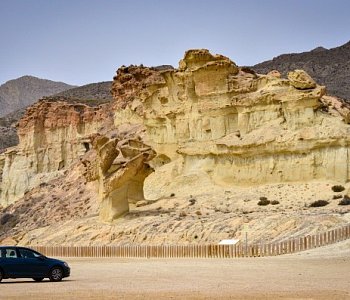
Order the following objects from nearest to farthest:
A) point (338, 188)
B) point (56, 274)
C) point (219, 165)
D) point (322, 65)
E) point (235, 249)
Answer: point (56, 274) → point (235, 249) → point (338, 188) → point (219, 165) → point (322, 65)

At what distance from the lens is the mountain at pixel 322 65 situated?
119 meters

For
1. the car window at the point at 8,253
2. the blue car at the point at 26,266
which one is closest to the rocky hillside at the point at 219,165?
the blue car at the point at 26,266

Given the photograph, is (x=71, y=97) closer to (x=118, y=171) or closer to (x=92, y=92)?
(x=92, y=92)

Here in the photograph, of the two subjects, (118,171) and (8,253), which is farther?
(118,171)

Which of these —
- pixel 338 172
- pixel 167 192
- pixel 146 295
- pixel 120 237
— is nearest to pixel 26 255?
pixel 146 295

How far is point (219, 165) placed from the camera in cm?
6344

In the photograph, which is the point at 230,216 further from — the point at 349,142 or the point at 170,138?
the point at 170,138

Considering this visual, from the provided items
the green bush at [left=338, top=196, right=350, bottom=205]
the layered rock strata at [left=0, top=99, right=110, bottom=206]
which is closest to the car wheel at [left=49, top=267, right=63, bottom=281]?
the green bush at [left=338, top=196, right=350, bottom=205]

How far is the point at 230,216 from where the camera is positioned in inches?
2016

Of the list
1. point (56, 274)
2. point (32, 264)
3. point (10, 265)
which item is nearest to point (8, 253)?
point (10, 265)

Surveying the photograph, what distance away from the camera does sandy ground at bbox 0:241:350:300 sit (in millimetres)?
19312

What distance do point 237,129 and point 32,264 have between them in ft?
134

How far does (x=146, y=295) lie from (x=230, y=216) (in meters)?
32.2

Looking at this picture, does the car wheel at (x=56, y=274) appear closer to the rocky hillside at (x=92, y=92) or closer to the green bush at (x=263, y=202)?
the green bush at (x=263, y=202)
